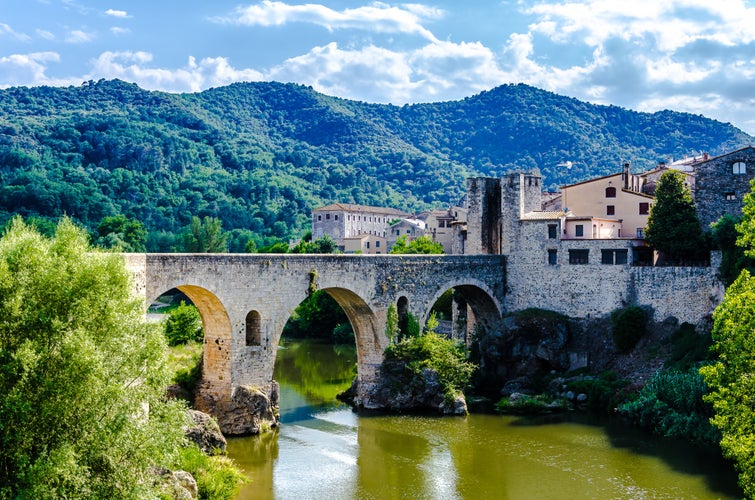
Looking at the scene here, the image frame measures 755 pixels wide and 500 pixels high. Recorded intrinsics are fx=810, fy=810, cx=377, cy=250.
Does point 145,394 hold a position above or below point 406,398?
above

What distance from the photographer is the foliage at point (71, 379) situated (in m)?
15.3

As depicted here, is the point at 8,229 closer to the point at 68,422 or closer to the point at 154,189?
the point at 68,422

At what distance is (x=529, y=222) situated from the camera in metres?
39.4

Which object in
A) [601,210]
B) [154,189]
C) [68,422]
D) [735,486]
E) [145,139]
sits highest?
[145,139]

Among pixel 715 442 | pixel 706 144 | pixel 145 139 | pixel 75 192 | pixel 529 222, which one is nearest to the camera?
pixel 715 442

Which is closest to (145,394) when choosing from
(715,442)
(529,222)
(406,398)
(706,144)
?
(406,398)

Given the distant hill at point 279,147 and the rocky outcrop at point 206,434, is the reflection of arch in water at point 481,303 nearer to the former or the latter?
the rocky outcrop at point 206,434

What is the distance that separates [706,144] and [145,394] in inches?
5891

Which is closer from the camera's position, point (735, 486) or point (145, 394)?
point (145, 394)

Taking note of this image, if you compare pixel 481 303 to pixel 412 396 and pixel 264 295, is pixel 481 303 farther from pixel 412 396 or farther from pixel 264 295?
pixel 264 295

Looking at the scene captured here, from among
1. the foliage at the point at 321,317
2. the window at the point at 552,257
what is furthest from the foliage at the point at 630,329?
the foliage at the point at 321,317

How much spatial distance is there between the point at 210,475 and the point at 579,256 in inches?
873

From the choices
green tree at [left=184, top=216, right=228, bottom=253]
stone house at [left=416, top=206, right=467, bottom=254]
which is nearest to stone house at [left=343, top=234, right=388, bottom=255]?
stone house at [left=416, top=206, right=467, bottom=254]

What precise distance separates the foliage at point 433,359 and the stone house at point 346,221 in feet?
179
